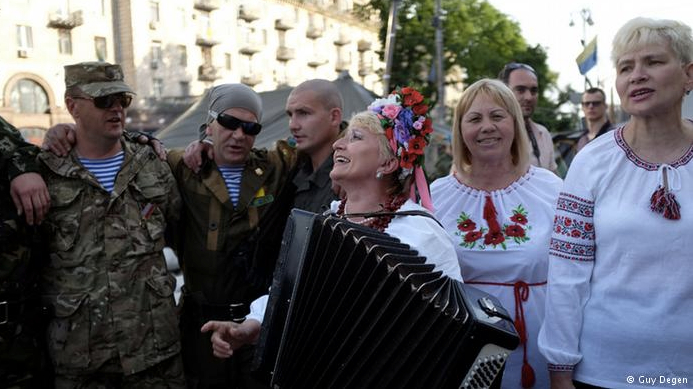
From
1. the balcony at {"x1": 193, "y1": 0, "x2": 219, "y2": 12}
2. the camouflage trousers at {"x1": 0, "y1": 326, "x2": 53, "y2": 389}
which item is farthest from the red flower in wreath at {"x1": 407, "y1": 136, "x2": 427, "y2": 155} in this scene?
the balcony at {"x1": 193, "y1": 0, "x2": 219, "y2": 12}

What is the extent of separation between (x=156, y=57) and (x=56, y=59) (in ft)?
12.8

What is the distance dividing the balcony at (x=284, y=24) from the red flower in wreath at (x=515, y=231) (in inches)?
905

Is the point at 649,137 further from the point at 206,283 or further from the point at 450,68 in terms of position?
the point at 450,68

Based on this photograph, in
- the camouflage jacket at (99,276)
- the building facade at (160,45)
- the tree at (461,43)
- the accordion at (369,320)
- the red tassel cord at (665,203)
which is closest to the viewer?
the accordion at (369,320)

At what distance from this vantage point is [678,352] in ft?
6.94

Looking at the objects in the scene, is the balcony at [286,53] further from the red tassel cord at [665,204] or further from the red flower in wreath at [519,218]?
the red tassel cord at [665,204]

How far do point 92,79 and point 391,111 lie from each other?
1740 millimetres

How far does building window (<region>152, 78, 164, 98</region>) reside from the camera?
766 inches

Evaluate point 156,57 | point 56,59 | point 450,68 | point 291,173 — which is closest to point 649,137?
point 291,173

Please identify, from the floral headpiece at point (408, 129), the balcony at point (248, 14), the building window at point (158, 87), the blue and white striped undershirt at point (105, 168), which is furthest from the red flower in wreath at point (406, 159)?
the building window at point (158, 87)

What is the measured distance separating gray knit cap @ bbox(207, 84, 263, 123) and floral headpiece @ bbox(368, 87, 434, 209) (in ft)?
3.76

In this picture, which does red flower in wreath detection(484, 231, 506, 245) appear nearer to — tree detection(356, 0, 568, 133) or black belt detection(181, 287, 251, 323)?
black belt detection(181, 287, 251, 323)

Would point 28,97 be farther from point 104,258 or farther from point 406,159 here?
point 406,159

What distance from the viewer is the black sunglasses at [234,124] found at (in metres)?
3.52
